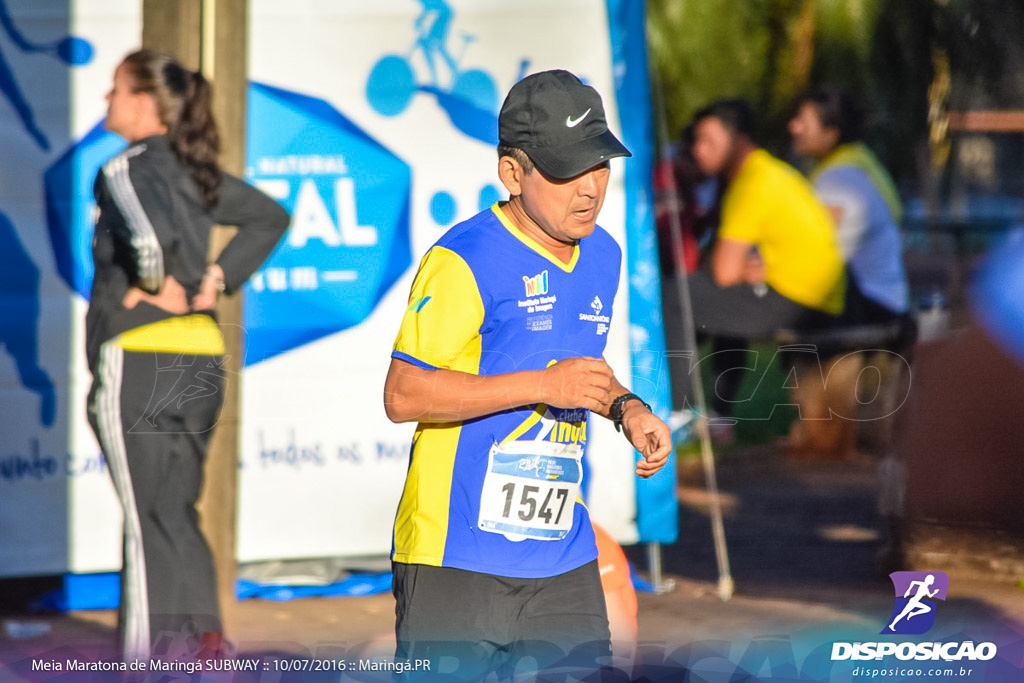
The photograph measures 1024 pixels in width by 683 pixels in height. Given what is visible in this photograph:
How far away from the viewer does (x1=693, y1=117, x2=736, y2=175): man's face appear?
544 centimetres

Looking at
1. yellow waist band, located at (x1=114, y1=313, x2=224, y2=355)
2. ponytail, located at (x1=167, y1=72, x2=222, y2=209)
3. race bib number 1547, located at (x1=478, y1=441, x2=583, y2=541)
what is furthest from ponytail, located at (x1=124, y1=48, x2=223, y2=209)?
race bib number 1547, located at (x1=478, y1=441, x2=583, y2=541)

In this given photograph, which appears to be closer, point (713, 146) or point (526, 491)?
point (526, 491)

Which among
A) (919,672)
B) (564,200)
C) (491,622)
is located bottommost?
(919,672)

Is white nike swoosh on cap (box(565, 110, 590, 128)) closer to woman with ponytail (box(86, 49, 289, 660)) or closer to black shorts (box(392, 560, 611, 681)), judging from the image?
black shorts (box(392, 560, 611, 681))

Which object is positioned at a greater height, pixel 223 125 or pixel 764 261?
pixel 223 125

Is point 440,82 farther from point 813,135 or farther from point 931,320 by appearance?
point 931,320

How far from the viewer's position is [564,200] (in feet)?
7.98

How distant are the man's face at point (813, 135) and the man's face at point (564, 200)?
3.52 meters

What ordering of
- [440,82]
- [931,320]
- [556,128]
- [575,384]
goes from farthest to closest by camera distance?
[931,320] → [440,82] → [556,128] → [575,384]

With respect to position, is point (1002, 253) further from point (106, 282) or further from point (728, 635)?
point (106, 282)

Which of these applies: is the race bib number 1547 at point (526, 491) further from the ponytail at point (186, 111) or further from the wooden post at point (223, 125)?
the ponytail at point (186, 111)

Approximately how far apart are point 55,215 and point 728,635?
116 inches

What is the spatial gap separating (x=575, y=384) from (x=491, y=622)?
1.71 feet

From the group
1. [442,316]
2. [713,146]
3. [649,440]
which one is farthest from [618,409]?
[713,146]
